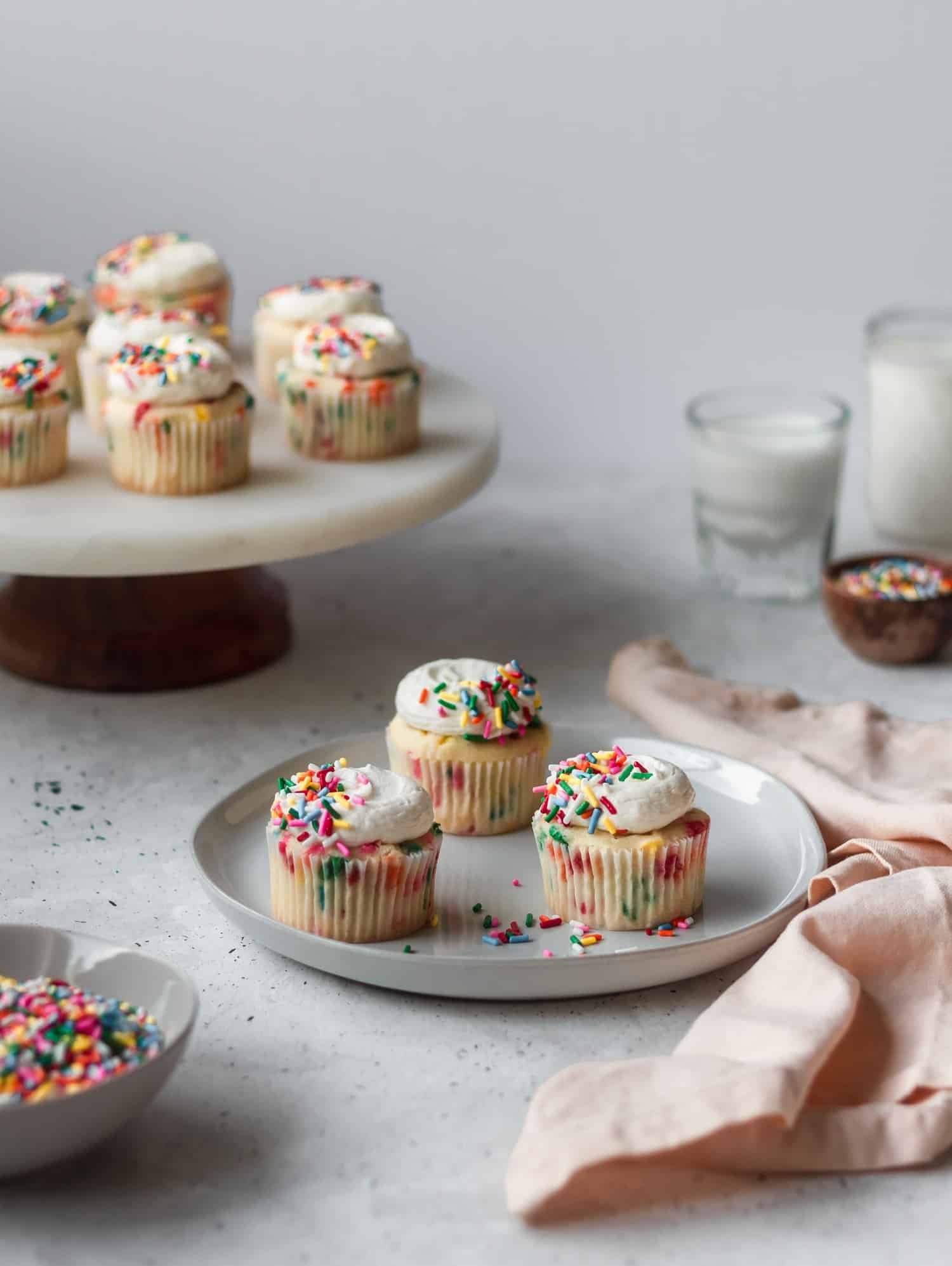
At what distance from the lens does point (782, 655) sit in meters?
2.38

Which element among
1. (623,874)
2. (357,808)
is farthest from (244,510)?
(623,874)

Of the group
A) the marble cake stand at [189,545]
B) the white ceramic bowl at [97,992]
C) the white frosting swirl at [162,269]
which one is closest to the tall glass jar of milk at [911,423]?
the marble cake stand at [189,545]

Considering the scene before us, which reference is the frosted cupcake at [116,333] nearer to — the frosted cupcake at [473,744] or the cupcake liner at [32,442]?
the cupcake liner at [32,442]

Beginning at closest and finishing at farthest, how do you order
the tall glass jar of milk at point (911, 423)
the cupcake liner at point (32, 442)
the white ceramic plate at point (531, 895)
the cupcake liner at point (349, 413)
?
the white ceramic plate at point (531, 895) < the cupcake liner at point (32, 442) < the cupcake liner at point (349, 413) < the tall glass jar of milk at point (911, 423)

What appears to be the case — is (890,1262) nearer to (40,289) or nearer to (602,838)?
(602,838)

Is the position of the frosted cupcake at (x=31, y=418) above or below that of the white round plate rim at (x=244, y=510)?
above

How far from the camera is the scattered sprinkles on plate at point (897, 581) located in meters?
2.28

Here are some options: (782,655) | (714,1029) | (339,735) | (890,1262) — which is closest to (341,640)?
(339,735)

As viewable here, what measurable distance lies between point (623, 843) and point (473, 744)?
25 cm

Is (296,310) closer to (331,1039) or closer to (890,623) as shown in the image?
(890,623)

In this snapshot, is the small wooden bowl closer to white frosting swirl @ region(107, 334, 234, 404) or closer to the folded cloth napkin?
the folded cloth napkin

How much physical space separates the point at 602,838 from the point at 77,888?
1.82 ft

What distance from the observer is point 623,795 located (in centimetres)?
154

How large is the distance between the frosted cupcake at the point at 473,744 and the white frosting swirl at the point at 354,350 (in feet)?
1.77
